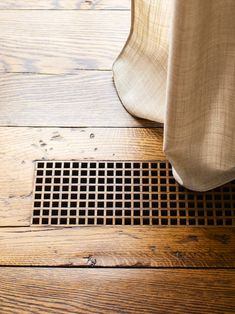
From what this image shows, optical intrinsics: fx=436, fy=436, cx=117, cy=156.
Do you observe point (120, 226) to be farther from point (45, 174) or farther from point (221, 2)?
point (221, 2)

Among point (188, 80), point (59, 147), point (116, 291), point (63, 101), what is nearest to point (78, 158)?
point (59, 147)

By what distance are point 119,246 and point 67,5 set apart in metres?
0.81

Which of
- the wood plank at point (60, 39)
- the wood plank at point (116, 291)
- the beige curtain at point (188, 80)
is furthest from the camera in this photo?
the wood plank at point (60, 39)

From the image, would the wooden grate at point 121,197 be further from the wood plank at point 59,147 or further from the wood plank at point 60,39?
the wood plank at point 60,39

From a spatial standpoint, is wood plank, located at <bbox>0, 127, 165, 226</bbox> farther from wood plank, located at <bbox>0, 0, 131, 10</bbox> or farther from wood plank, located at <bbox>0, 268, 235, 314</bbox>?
wood plank, located at <bbox>0, 0, 131, 10</bbox>

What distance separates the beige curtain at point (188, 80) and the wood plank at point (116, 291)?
0.24 m

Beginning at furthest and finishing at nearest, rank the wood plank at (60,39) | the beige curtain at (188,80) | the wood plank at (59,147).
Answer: the wood plank at (60,39)
the wood plank at (59,147)
the beige curtain at (188,80)

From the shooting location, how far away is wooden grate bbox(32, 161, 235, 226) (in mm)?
1137

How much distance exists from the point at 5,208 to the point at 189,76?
0.63 m

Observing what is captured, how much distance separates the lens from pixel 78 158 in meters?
1.21

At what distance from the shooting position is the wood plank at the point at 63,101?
126 cm

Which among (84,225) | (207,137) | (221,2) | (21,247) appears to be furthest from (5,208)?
(221,2)

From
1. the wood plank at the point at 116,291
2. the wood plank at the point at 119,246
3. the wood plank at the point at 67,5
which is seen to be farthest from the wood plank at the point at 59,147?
the wood plank at the point at 67,5

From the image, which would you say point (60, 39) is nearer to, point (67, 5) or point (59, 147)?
point (67, 5)
